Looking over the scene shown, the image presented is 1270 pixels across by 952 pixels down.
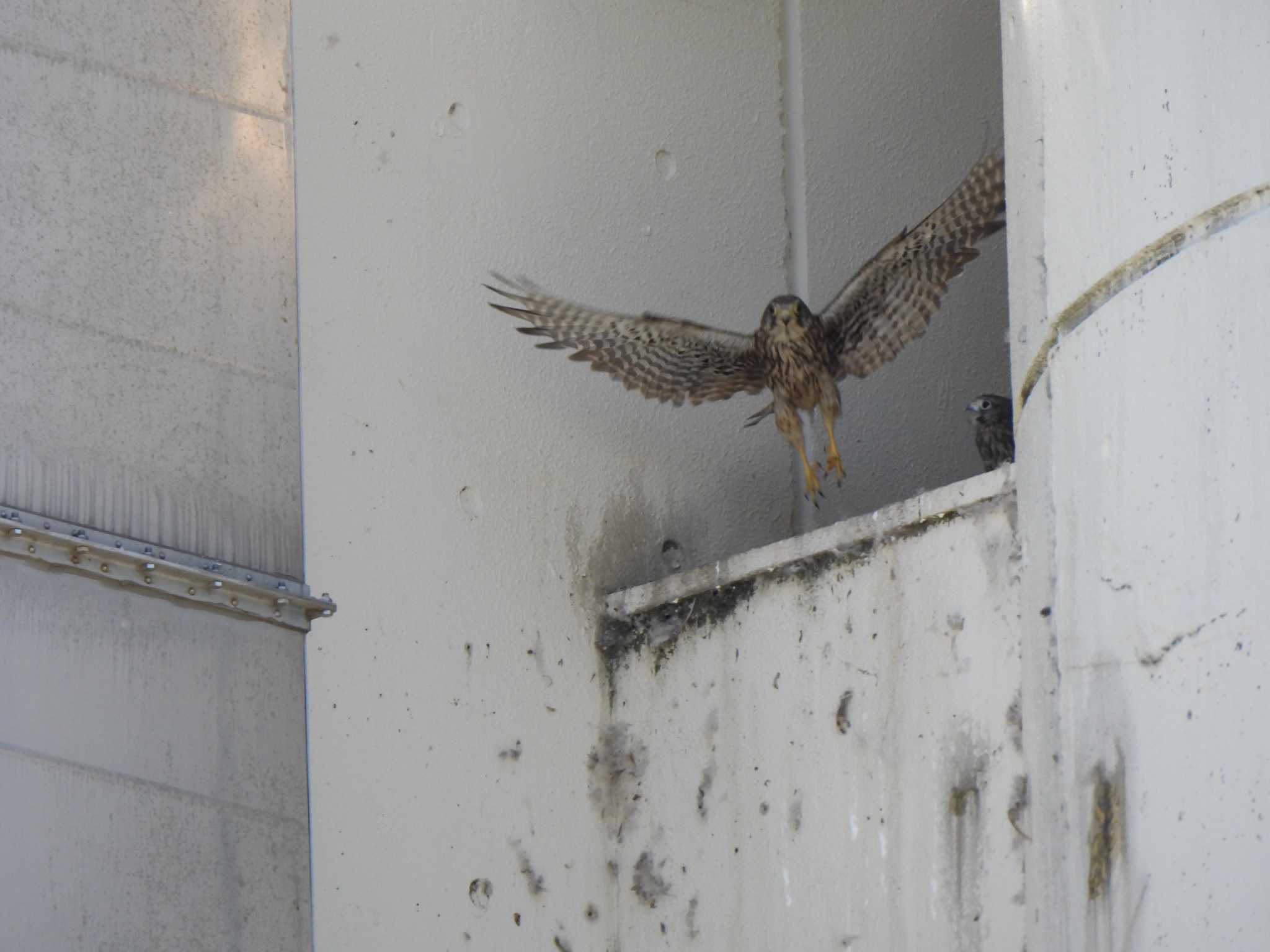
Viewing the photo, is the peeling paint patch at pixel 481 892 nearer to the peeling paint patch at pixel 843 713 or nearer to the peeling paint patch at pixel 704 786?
the peeling paint patch at pixel 704 786

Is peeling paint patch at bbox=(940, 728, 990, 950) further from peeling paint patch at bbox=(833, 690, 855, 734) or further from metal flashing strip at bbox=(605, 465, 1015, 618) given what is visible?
metal flashing strip at bbox=(605, 465, 1015, 618)

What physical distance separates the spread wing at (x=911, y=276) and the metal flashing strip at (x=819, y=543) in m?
0.70

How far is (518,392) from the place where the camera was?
15.3 feet

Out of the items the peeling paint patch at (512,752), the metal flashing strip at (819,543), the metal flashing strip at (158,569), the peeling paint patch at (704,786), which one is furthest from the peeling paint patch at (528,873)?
the metal flashing strip at (158,569)

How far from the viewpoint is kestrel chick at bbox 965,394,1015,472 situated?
5.06m

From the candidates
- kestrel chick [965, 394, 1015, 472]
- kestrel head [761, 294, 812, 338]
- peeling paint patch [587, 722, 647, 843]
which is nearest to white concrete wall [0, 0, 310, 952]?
peeling paint patch [587, 722, 647, 843]

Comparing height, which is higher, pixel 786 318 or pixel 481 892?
pixel 786 318

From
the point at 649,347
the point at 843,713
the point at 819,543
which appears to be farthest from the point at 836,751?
the point at 649,347

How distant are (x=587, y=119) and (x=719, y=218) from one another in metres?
0.50

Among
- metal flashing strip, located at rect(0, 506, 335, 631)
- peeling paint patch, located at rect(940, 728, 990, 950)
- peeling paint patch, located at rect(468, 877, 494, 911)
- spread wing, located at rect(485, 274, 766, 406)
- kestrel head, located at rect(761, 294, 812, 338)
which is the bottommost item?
peeling paint patch, located at rect(468, 877, 494, 911)

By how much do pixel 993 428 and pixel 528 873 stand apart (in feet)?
6.13

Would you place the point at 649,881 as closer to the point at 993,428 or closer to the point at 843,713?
the point at 843,713

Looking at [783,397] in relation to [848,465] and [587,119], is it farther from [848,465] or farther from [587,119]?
[587,119]

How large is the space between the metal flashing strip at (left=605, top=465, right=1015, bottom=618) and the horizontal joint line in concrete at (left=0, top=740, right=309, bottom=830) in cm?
116
